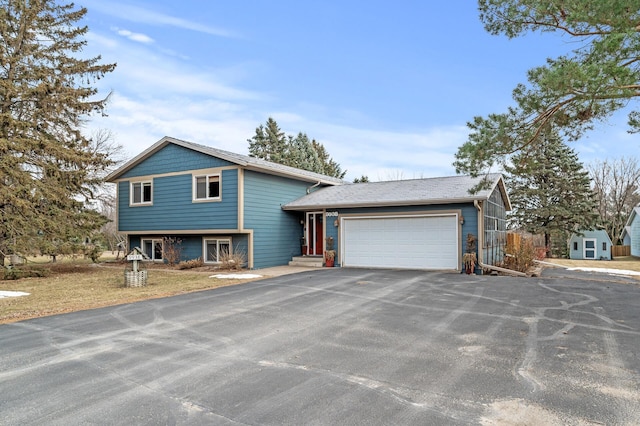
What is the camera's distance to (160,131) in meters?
28.2

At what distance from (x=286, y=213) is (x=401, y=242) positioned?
5245mm

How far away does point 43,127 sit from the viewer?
15.1 meters

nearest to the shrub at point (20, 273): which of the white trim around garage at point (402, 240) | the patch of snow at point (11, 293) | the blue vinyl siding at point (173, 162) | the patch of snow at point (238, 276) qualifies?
the patch of snow at point (11, 293)

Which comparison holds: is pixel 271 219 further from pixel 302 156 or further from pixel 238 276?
pixel 302 156

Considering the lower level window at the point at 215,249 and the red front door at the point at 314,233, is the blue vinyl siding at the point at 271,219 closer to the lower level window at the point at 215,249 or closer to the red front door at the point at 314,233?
the red front door at the point at 314,233

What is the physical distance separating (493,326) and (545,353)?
4.52ft

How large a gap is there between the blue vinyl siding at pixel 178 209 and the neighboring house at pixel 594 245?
89.3ft

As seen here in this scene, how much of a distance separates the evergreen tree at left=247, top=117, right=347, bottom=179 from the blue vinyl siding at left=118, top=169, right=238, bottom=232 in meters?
22.5

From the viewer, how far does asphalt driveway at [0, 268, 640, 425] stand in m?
3.25

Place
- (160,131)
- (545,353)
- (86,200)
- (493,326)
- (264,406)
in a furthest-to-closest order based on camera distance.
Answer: (160,131), (86,200), (493,326), (545,353), (264,406)

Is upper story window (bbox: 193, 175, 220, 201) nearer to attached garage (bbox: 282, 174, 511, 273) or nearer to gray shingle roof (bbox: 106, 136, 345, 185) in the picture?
gray shingle roof (bbox: 106, 136, 345, 185)

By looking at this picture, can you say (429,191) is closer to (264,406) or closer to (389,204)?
(389,204)

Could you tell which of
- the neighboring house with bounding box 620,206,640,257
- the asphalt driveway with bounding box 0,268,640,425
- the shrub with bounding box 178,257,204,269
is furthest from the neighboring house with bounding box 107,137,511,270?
the neighboring house with bounding box 620,206,640,257

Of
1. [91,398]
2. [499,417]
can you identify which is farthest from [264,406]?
[499,417]
